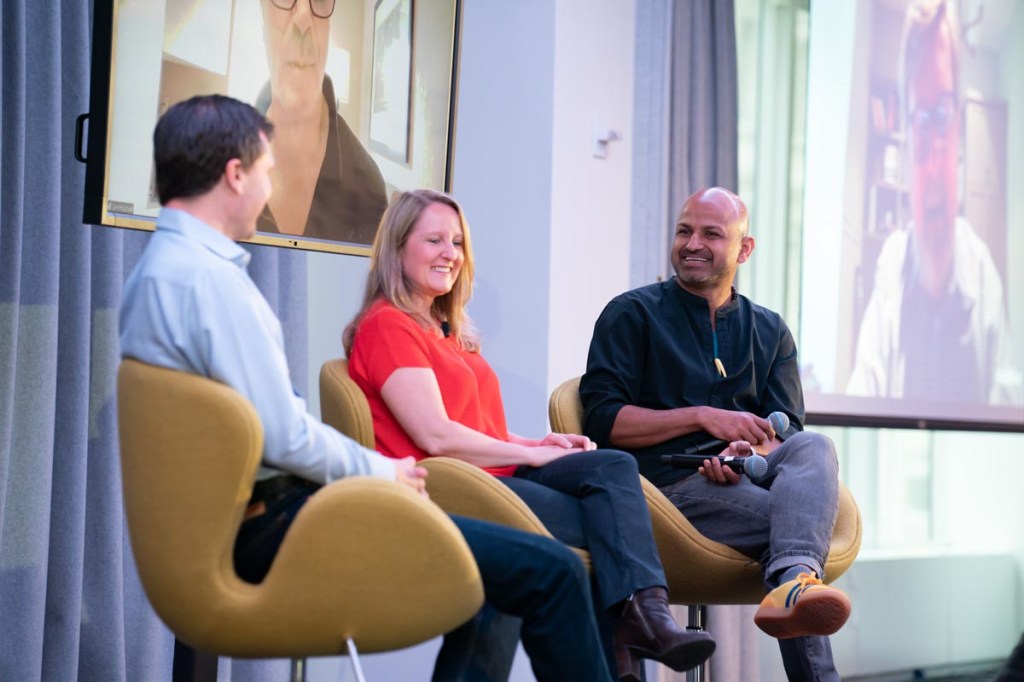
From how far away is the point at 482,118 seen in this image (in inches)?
155

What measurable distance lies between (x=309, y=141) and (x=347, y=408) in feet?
2.59

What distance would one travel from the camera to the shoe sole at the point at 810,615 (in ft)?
7.37

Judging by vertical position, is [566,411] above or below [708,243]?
below

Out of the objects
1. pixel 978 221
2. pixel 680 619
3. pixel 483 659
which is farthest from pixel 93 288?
pixel 978 221

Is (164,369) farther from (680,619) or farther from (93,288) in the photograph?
(680,619)

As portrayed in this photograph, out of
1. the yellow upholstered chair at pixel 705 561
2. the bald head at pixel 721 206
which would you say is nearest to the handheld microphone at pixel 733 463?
the yellow upholstered chair at pixel 705 561

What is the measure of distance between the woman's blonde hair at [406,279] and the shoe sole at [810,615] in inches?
33.6

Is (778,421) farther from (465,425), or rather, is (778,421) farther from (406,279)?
(406,279)

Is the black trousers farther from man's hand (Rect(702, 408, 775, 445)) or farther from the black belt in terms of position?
man's hand (Rect(702, 408, 775, 445))

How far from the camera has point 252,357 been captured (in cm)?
173

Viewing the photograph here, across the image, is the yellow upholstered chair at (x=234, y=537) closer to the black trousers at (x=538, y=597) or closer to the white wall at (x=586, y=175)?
the black trousers at (x=538, y=597)

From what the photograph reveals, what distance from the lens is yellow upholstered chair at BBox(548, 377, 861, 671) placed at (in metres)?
2.61

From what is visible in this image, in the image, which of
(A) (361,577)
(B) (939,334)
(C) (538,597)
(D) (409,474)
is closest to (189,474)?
(A) (361,577)

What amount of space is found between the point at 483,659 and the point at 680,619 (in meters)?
2.15
